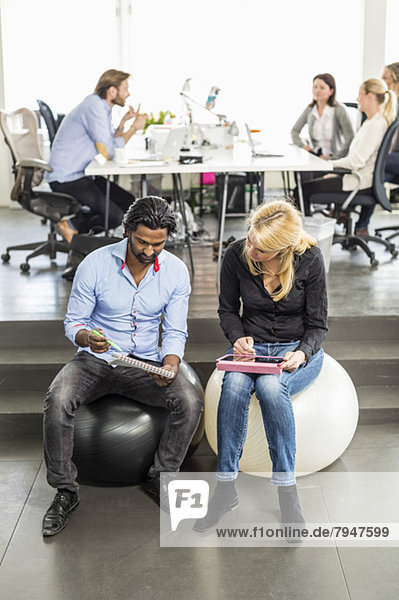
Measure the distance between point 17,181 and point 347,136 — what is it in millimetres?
2501

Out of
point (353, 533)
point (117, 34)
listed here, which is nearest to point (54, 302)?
point (353, 533)

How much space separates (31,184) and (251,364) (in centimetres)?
300

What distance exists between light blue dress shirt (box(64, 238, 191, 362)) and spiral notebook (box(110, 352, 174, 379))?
0.06m

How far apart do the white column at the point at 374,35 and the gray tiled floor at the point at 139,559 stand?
5.39 metres

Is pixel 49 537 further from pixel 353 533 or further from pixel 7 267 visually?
pixel 7 267

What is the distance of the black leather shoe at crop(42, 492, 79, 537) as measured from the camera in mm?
2740

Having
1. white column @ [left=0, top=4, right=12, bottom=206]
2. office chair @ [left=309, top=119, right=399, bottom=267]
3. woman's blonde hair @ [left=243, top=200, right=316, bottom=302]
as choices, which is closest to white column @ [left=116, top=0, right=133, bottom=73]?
white column @ [left=0, top=4, right=12, bottom=206]

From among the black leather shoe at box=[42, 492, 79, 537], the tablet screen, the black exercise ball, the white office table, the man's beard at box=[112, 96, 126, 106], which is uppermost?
the man's beard at box=[112, 96, 126, 106]

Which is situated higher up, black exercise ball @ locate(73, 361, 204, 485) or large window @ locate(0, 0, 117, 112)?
large window @ locate(0, 0, 117, 112)

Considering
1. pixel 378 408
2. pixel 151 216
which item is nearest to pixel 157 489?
pixel 151 216

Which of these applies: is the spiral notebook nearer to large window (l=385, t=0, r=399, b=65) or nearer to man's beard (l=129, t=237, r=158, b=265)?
man's beard (l=129, t=237, r=158, b=265)

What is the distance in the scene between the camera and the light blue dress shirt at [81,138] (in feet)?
16.8

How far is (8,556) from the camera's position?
8.61 ft

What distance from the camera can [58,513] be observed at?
2.79 metres
